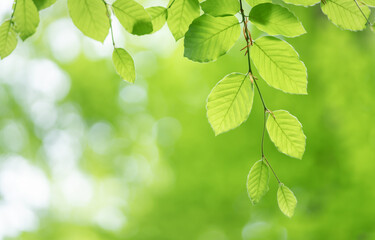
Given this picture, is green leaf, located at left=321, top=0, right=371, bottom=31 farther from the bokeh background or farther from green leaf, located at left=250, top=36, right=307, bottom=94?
the bokeh background

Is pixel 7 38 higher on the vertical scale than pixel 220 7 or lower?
higher

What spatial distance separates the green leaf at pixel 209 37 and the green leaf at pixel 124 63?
0.36 feet

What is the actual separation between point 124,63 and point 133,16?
7 cm

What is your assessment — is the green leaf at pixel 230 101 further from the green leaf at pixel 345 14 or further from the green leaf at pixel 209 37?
the green leaf at pixel 345 14

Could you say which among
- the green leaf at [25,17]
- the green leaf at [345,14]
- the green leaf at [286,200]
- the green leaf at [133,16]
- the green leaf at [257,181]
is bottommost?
the green leaf at [286,200]

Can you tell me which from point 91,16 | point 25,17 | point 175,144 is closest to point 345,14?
point 91,16

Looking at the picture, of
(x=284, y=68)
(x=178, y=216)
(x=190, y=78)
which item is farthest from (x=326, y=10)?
(x=190, y=78)

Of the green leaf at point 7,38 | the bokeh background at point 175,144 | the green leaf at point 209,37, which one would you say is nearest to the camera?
the green leaf at point 209,37

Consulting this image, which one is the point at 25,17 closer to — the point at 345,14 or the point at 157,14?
the point at 157,14

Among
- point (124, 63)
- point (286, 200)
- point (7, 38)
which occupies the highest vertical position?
point (7, 38)

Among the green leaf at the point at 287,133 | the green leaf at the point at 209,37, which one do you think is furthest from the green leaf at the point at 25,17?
the green leaf at the point at 287,133

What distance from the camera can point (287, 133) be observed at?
500 mm

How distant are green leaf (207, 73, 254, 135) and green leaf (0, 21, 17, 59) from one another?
351 millimetres

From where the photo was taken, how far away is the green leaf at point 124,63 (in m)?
0.51
